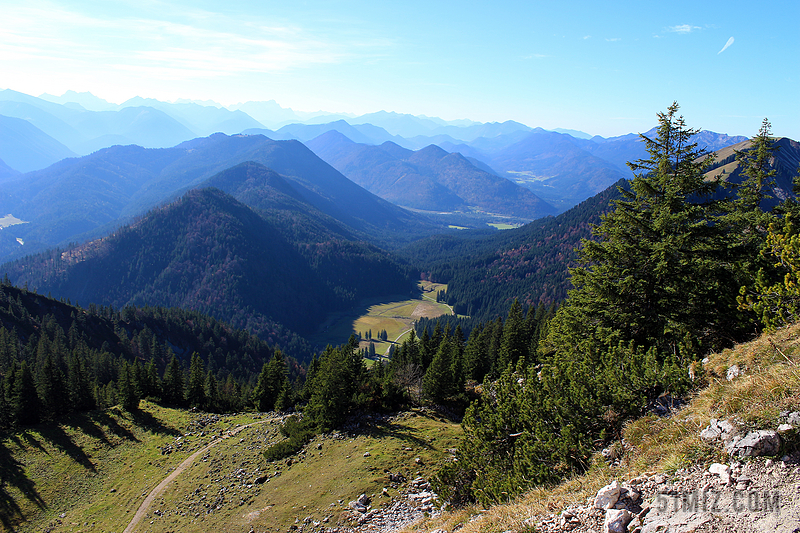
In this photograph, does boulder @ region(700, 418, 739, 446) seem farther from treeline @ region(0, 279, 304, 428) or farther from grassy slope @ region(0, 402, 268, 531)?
treeline @ region(0, 279, 304, 428)

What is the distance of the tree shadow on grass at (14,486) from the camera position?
39.0m

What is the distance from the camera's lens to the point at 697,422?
37.4ft

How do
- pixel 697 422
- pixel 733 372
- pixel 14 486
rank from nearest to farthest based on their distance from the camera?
pixel 697 422
pixel 733 372
pixel 14 486

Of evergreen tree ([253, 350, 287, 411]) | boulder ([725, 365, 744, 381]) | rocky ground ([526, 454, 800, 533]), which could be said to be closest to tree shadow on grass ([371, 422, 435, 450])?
boulder ([725, 365, 744, 381])

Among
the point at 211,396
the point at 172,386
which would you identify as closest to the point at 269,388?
the point at 211,396

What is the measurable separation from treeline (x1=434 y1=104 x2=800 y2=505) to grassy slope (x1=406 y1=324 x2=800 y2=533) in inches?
42.1

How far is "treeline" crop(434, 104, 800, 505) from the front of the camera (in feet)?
49.3

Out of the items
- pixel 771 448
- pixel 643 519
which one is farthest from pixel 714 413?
pixel 643 519

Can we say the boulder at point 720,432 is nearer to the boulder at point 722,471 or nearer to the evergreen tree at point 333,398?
the boulder at point 722,471

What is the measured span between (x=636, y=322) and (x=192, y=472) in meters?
44.1

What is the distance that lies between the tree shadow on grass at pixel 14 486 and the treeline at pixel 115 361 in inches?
485

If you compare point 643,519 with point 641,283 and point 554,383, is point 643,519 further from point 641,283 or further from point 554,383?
point 641,283

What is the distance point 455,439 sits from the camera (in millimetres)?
34844

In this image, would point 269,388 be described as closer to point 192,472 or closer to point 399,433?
point 192,472
